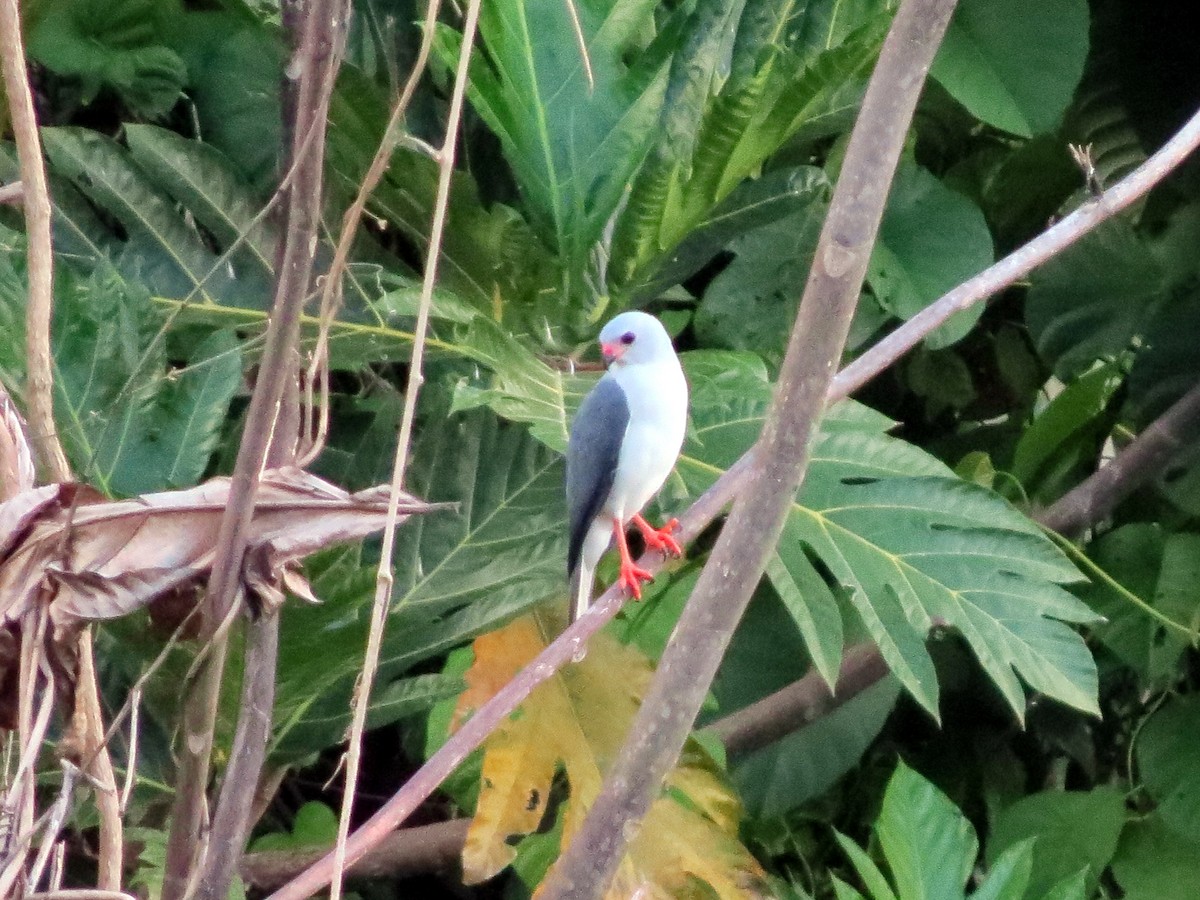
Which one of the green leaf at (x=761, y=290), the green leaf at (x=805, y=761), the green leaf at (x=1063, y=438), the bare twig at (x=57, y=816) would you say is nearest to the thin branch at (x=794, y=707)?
the green leaf at (x=805, y=761)

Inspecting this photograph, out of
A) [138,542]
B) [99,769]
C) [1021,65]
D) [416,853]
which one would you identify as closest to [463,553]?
[416,853]

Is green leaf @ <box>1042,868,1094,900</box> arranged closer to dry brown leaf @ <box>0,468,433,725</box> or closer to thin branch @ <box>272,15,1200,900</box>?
Result: thin branch @ <box>272,15,1200,900</box>

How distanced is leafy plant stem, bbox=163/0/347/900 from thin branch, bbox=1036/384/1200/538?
1548 millimetres

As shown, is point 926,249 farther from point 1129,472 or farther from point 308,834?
point 308,834

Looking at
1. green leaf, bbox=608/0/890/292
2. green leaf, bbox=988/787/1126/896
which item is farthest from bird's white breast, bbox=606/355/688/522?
green leaf, bbox=988/787/1126/896

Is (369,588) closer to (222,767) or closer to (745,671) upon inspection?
(222,767)

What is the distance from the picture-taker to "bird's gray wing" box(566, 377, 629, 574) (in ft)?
5.93

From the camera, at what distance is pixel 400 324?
6.14 ft

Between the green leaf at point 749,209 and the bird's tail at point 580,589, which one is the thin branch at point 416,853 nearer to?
the bird's tail at point 580,589

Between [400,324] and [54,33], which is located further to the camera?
[54,33]

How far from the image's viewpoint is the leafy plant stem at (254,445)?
32.5 inches

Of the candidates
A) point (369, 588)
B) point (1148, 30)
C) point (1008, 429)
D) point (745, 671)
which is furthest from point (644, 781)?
point (1148, 30)

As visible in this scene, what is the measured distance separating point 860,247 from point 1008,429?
1661mm

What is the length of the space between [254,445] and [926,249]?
4.98 ft
